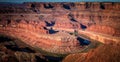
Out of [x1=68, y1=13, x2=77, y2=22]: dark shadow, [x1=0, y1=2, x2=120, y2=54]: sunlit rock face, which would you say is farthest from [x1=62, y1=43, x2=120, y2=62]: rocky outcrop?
[x1=68, y1=13, x2=77, y2=22]: dark shadow

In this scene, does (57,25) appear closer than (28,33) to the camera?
No

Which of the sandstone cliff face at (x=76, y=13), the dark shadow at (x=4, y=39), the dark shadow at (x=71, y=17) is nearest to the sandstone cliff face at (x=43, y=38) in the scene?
the dark shadow at (x=4, y=39)

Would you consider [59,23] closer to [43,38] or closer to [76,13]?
[76,13]

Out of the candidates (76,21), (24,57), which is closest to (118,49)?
(24,57)

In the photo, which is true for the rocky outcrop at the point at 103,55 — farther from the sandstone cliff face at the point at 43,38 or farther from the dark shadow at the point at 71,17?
the dark shadow at the point at 71,17

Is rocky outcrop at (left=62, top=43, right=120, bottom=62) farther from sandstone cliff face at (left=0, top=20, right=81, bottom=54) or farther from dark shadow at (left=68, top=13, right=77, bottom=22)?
dark shadow at (left=68, top=13, right=77, bottom=22)

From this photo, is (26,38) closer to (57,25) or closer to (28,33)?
(28,33)

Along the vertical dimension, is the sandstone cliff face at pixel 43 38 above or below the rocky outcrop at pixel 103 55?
below

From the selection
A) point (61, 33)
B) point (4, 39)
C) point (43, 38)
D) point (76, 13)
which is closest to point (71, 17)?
point (76, 13)
